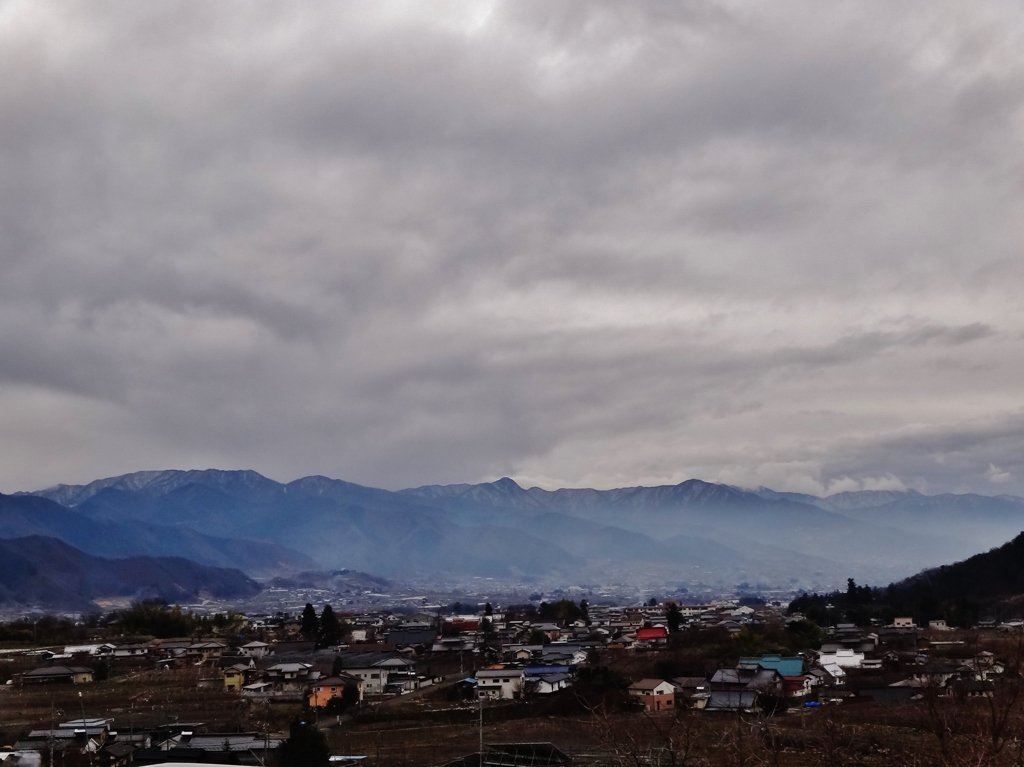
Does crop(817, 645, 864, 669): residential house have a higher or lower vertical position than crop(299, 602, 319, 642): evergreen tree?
lower

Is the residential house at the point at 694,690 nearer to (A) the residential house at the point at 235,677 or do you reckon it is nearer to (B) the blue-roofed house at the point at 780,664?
(B) the blue-roofed house at the point at 780,664

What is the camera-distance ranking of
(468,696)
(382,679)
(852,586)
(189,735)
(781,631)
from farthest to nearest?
(852,586), (781,631), (382,679), (468,696), (189,735)

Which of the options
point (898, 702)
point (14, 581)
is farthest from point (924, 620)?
point (14, 581)

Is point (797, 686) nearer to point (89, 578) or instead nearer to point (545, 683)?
point (545, 683)

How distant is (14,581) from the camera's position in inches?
5595

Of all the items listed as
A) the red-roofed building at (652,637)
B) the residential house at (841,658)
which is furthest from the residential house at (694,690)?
the red-roofed building at (652,637)

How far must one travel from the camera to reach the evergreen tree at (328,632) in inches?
1884

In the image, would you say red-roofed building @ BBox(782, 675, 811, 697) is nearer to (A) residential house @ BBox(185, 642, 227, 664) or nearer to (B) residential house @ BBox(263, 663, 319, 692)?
(B) residential house @ BBox(263, 663, 319, 692)

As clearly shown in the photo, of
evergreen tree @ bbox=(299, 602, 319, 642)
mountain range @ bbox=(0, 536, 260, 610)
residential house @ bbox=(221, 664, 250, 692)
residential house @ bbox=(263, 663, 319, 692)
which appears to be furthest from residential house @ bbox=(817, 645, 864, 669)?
mountain range @ bbox=(0, 536, 260, 610)

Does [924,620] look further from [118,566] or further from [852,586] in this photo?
[118,566]

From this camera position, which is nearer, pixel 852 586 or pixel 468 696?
pixel 468 696

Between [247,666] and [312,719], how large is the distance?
1011 centimetres

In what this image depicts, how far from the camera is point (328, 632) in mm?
48625

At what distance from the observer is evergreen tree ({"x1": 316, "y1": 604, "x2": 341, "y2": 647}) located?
1884 inches
